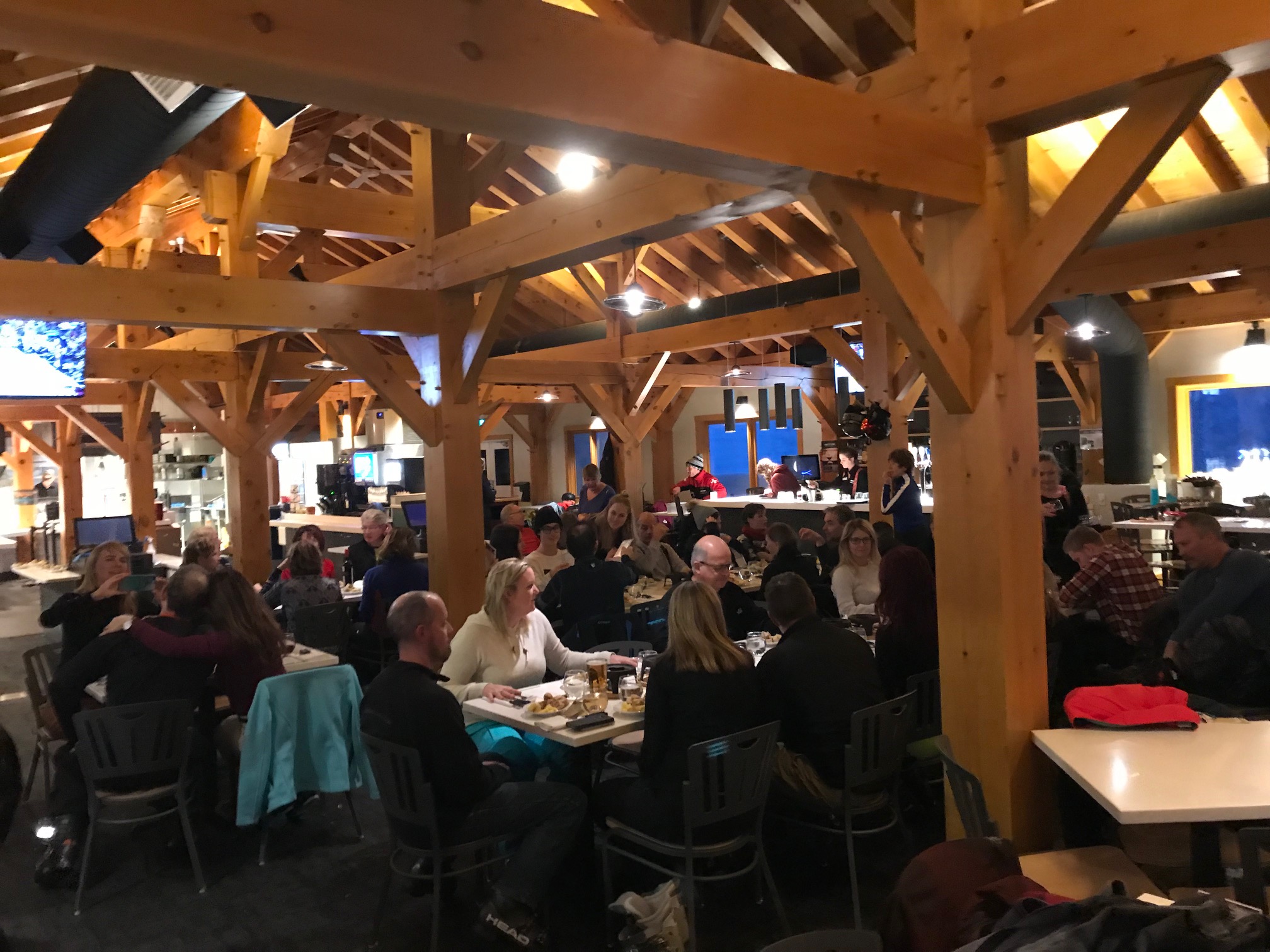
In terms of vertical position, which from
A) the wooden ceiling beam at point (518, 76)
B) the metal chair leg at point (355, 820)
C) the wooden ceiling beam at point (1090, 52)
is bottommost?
the metal chair leg at point (355, 820)

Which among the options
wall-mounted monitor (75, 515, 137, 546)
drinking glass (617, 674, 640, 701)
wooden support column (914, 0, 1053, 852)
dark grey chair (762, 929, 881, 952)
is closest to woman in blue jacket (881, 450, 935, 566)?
drinking glass (617, 674, 640, 701)

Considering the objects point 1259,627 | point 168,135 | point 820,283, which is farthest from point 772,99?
point 820,283

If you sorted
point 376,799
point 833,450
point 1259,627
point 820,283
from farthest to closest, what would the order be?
point 833,450 < point 820,283 < point 376,799 < point 1259,627

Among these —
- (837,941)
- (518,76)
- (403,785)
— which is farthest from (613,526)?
(837,941)

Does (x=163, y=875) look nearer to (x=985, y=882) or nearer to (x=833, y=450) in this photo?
(x=985, y=882)

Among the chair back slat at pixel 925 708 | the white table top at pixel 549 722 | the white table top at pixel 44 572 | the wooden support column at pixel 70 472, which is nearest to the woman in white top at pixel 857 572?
the chair back slat at pixel 925 708

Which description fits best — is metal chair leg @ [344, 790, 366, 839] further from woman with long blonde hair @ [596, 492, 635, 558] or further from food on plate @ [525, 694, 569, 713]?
woman with long blonde hair @ [596, 492, 635, 558]

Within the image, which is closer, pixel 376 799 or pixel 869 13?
pixel 376 799

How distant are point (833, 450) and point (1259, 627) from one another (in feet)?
32.0

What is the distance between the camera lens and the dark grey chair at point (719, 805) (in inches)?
112

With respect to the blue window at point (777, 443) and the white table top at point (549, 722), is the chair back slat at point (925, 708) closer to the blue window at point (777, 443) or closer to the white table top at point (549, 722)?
the white table top at point (549, 722)

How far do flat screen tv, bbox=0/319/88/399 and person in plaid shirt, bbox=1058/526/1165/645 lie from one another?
24.2 ft

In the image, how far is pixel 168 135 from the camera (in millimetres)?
3816

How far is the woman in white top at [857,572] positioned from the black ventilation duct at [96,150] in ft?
12.5
